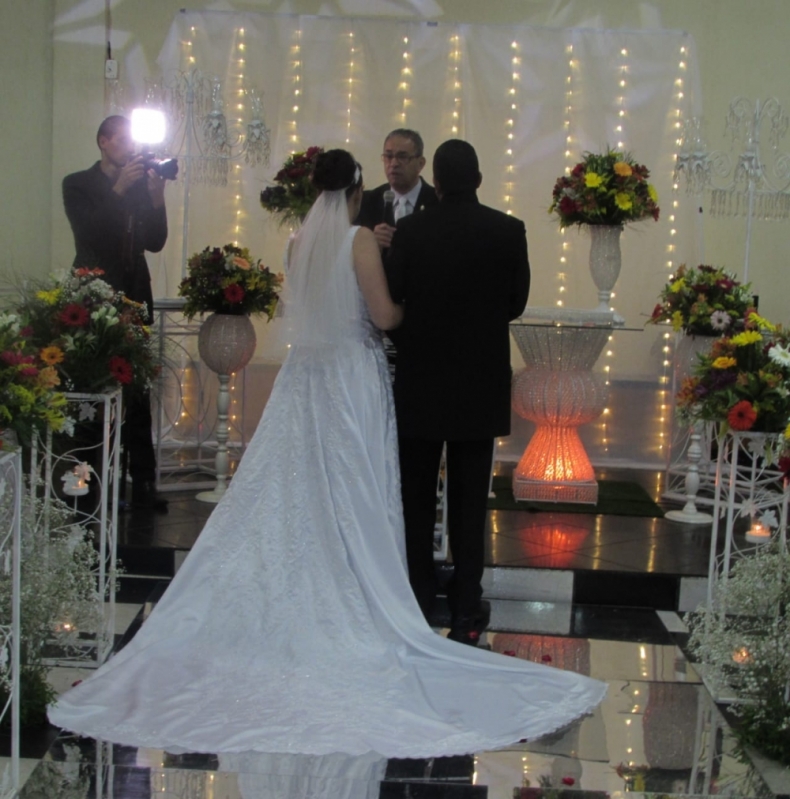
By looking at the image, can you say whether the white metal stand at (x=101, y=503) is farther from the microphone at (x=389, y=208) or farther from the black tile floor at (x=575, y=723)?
the microphone at (x=389, y=208)

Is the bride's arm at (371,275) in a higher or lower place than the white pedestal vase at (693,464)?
higher

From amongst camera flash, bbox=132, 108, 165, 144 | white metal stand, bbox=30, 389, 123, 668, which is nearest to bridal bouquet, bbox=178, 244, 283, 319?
camera flash, bbox=132, 108, 165, 144

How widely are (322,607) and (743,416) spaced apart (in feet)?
5.10

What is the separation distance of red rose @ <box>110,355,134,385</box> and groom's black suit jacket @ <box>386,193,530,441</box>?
0.97 m

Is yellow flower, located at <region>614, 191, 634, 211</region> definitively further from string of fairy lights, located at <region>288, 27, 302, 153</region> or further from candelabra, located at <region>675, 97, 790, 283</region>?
string of fairy lights, located at <region>288, 27, 302, 153</region>

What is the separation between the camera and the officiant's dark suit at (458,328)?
4.05 m

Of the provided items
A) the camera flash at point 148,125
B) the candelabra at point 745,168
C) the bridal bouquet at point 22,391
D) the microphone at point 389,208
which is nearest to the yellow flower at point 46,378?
the bridal bouquet at point 22,391

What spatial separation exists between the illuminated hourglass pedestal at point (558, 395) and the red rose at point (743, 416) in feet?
6.37

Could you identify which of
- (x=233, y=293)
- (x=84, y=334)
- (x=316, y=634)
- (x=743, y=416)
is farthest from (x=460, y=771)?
(x=233, y=293)

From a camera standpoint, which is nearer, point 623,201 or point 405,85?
point 623,201

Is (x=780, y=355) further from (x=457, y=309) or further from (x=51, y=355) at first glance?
(x=51, y=355)

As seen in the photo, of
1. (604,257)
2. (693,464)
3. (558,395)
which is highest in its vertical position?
(604,257)

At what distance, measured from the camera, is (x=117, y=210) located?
18.3 feet

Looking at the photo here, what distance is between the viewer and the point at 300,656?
384 centimetres
